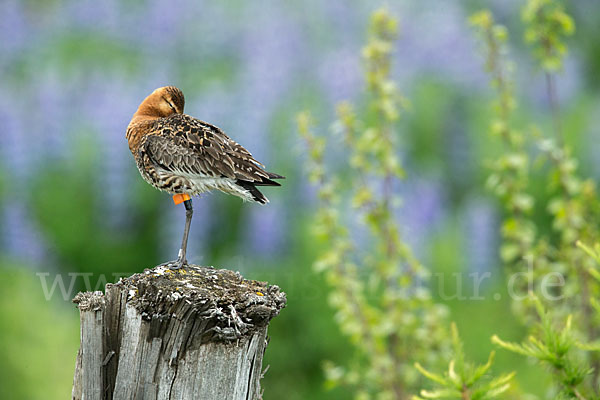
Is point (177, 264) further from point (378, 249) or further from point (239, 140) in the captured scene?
point (239, 140)

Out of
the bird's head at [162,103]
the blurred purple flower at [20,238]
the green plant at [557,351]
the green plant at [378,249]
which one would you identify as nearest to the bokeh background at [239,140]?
the blurred purple flower at [20,238]

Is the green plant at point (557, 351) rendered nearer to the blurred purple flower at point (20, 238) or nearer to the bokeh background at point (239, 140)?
the bokeh background at point (239, 140)

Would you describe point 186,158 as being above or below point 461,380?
above

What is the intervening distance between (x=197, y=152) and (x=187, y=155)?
3cm

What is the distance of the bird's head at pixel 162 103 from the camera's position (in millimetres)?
2402

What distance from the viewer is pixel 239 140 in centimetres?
641

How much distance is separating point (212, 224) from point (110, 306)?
174 inches

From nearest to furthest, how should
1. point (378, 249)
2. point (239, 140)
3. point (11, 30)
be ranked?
point (378, 249) → point (239, 140) → point (11, 30)

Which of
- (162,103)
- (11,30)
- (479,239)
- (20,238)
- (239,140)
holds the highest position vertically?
(11,30)

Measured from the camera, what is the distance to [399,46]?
9.00m

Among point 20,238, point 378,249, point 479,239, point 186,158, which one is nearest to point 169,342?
point 186,158

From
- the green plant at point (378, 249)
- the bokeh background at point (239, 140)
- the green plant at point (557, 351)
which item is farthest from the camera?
the bokeh background at point (239, 140)

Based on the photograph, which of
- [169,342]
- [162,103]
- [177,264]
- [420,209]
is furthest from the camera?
[420,209]

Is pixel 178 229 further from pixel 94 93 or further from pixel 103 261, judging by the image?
pixel 94 93
